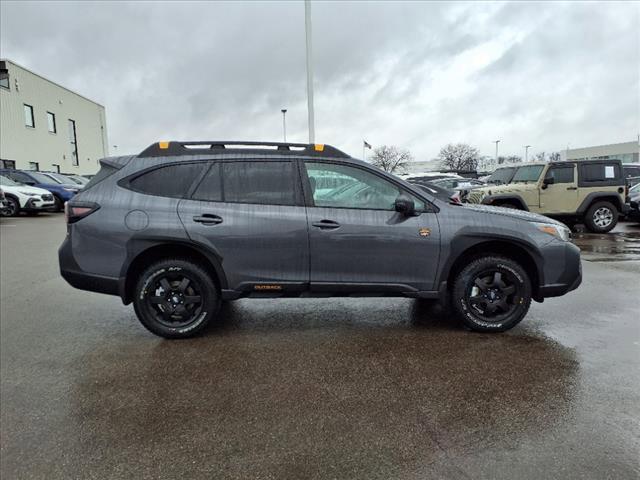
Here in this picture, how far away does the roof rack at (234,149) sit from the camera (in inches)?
163

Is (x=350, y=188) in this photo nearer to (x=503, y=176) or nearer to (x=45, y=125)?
(x=503, y=176)

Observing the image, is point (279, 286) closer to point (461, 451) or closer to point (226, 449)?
point (226, 449)

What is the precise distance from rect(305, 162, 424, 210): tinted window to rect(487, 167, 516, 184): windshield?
9.10 m

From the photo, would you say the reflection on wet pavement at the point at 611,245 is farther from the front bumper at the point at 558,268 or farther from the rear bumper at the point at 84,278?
the rear bumper at the point at 84,278

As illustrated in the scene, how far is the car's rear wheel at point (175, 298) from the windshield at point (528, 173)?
9937mm

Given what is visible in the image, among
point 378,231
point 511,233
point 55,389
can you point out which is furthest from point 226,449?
point 511,233

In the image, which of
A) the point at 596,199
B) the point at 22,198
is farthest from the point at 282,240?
the point at 22,198

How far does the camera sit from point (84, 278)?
3980 millimetres

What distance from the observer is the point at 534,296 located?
13.7ft

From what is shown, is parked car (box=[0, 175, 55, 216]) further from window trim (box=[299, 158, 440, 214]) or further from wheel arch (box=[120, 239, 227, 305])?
window trim (box=[299, 158, 440, 214])

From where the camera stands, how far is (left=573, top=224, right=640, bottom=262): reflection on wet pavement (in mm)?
8055

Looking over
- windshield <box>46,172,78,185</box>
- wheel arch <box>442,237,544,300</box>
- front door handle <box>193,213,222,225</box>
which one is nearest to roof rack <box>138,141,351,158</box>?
front door handle <box>193,213,222,225</box>

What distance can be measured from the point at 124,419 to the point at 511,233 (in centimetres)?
355

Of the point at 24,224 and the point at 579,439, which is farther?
the point at 24,224
